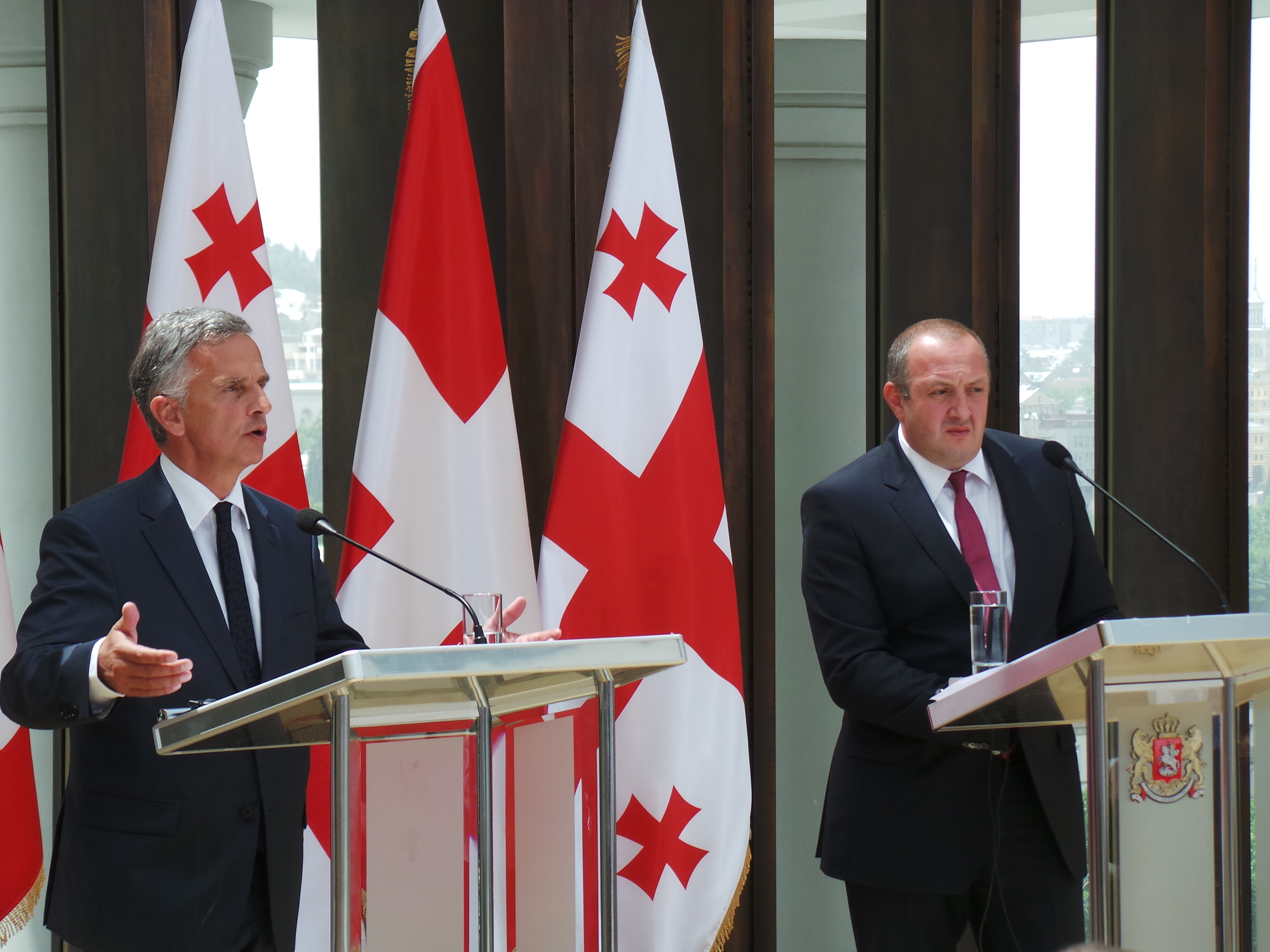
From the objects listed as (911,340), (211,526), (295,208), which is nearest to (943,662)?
(911,340)

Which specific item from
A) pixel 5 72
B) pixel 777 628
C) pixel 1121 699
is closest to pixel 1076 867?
pixel 1121 699

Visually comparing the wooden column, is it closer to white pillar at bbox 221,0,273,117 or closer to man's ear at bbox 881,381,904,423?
man's ear at bbox 881,381,904,423

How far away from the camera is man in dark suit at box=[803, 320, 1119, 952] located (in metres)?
2.29

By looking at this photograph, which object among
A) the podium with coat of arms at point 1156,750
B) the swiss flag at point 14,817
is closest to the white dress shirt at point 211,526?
the swiss flag at point 14,817

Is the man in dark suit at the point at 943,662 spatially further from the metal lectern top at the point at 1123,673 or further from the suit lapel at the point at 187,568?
the suit lapel at the point at 187,568

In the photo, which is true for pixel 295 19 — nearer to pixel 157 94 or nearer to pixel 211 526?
pixel 157 94

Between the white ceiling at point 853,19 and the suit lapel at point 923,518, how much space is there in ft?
4.99

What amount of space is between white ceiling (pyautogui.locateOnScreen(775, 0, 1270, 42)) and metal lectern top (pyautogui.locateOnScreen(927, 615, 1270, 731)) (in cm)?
224

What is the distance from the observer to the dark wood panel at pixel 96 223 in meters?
3.15

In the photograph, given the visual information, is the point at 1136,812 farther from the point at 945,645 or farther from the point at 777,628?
the point at 777,628

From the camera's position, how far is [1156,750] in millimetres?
1804

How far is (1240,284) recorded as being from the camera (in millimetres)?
3332

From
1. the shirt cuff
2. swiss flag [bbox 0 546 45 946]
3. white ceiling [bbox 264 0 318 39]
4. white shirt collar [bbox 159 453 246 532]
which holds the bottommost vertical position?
swiss flag [bbox 0 546 45 946]

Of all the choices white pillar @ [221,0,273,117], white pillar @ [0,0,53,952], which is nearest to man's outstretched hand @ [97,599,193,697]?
white pillar @ [0,0,53,952]
